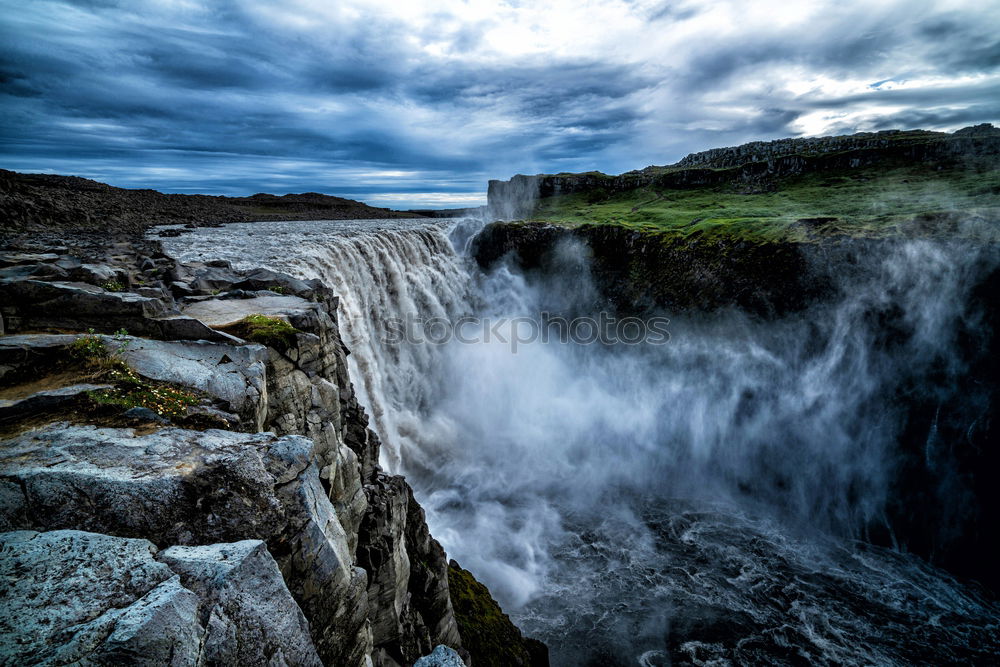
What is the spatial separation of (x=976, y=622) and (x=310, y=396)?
29.8 meters

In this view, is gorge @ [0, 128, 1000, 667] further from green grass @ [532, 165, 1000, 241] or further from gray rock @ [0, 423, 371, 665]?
green grass @ [532, 165, 1000, 241]

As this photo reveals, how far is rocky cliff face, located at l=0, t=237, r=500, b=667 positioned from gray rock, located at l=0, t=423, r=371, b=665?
0.07ft

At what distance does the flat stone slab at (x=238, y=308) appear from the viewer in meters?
11.8

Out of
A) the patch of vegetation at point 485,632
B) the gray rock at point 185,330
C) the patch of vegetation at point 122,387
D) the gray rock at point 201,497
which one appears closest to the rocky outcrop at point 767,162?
the patch of vegetation at point 485,632

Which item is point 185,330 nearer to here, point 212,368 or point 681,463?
point 212,368

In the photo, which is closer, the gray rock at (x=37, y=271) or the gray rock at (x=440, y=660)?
the gray rock at (x=440, y=660)

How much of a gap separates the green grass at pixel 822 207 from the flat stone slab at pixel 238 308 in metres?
36.1

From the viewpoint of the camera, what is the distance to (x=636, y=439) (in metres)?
32.7

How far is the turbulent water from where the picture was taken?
1912 centimetres

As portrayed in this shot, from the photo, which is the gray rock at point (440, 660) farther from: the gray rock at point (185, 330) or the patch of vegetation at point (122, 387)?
the gray rock at point (185, 330)

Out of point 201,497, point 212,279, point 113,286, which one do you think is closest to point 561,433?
point 212,279

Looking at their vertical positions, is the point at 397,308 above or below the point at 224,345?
below

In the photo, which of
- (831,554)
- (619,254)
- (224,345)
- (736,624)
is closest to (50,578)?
(224,345)

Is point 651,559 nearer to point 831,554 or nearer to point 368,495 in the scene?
point 831,554
